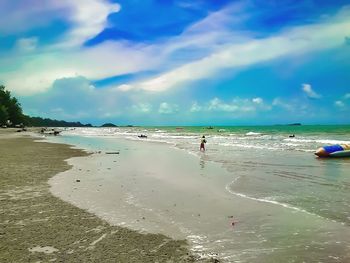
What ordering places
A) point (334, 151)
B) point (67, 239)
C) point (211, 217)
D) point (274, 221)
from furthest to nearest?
point (334, 151) → point (211, 217) → point (274, 221) → point (67, 239)

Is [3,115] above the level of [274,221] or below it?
above

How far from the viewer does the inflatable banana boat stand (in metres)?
26.2

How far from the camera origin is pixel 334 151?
87.0 ft

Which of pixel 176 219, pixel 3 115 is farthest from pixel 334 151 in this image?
pixel 3 115

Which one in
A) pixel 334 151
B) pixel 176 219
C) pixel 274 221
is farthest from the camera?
pixel 334 151

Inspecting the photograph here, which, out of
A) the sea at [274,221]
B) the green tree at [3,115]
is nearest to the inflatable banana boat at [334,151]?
the sea at [274,221]

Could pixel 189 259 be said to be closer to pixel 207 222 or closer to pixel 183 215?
pixel 207 222

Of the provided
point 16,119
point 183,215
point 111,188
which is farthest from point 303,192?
point 16,119

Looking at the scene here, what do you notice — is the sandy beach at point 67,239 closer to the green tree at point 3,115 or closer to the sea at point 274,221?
the sea at point 274,221

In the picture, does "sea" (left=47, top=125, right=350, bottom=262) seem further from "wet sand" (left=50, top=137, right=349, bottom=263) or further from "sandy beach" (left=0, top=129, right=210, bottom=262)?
"sandy beach" (left=0, top=129, right=210, bottom=262)

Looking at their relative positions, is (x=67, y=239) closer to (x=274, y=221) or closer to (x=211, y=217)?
(x=211, y=217)

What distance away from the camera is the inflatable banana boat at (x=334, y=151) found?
26.2m

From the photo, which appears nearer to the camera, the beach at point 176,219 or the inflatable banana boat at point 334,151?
the beach at point 176,219

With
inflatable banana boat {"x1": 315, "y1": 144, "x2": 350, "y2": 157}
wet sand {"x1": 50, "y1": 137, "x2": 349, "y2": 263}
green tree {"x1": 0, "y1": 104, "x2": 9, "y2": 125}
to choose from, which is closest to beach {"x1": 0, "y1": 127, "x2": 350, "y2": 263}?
wet sand {"x1": 50, "y1": 137, "x2": 349, "y2": 263}
